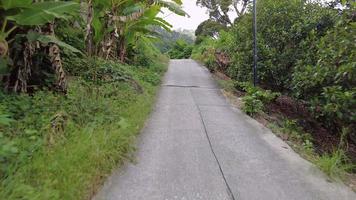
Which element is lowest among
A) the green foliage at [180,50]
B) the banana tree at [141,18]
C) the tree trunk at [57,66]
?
the green foliage at [180,50]

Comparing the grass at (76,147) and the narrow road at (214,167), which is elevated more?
the grass at (76,147)

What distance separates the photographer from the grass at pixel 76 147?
3596 millimetres

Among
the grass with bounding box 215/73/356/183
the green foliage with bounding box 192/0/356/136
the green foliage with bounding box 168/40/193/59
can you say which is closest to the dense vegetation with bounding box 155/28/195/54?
the green foliage with bounding box 168/40/193/59

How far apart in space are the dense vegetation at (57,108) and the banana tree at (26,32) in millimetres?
13

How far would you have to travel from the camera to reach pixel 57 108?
5738 millimetres

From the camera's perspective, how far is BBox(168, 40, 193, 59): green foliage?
36750mm

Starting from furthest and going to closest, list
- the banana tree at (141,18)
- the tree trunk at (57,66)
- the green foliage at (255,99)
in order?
the banana tree at (141,18) < the green foliage at (255,99) < the tree trunk at (57,66)

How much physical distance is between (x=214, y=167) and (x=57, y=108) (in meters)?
2.47

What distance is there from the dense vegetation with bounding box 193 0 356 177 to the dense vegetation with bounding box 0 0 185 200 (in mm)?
3438

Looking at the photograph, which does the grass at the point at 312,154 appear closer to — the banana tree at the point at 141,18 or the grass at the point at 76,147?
the grass at the point at 76,147

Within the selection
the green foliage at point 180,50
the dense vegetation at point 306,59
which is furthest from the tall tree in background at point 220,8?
the dense vegetation at point 306,59

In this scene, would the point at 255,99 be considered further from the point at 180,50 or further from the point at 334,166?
the point at 180,50

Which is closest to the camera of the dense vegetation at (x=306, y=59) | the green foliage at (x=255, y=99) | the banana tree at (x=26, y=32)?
the banana tree at (x=26, y=32)

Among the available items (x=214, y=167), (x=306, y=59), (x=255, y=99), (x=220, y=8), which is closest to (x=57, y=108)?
(x=214, y=167)
